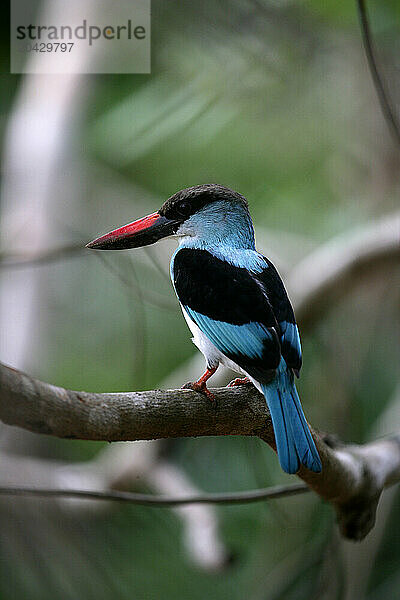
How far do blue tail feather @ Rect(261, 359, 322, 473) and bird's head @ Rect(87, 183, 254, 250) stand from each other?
34cm

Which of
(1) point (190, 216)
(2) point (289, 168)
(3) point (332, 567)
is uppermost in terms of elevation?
(2) point (289, 168)

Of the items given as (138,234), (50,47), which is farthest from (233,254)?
(50,47)

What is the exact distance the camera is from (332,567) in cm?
226

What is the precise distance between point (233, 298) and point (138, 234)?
244 mm

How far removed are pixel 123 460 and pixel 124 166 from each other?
4.11 ft

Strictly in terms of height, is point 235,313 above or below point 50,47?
below

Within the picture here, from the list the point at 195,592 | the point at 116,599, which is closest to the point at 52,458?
the point at 195,592

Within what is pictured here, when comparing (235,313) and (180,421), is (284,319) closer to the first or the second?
(235,313)

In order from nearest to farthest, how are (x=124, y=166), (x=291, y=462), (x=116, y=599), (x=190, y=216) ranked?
A: (x=291, y=462) < (x=190, y=216) < (x=116, y=599) < (x=124, y=166)

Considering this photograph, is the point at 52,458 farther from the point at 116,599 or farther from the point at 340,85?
→ the point at 340,85

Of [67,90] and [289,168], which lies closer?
[67,90]

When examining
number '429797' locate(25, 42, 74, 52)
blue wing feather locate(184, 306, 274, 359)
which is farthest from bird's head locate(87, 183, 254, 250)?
number '429797' locate(25, 42, 74, 52)

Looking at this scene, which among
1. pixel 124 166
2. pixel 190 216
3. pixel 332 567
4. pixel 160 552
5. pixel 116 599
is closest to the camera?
pixel 190 216

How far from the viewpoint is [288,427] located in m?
1.36
